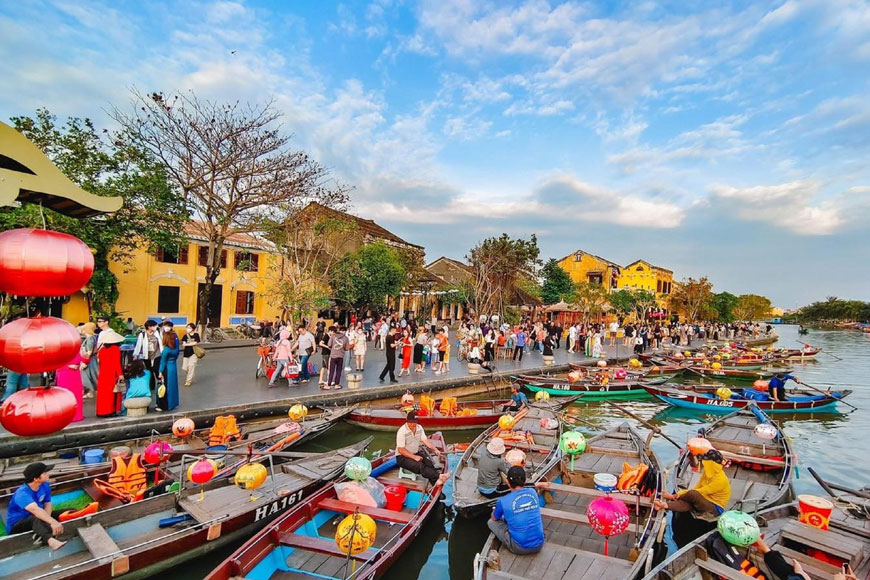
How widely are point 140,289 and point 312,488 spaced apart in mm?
21546

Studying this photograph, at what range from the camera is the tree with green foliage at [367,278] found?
27.3m

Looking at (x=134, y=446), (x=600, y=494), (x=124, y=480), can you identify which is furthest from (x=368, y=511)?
(x=134, y=446)

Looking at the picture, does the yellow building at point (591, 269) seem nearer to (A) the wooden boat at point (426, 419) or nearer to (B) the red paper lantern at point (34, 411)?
(A) the wooden boat at point (426, 419)

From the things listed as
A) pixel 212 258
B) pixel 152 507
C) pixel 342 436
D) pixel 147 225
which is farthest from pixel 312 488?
pixel 212 258

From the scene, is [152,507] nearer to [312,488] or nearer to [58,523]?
[58,523]

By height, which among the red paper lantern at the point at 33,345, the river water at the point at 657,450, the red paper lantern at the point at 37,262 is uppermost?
the red paper lantern at the point at 37,262

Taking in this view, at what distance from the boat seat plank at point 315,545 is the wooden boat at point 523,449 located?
194 cm

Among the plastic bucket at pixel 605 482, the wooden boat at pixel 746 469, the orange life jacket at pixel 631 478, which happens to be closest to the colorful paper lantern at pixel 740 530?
the wooden boat at pixel 746 469

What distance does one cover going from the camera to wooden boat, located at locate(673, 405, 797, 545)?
6.83 metres

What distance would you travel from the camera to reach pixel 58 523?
17.6 feet

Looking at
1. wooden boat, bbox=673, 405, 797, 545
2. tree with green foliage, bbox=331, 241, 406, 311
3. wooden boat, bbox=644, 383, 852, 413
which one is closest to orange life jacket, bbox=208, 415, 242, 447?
wooden boat, bbox=673, 405, 797, 545

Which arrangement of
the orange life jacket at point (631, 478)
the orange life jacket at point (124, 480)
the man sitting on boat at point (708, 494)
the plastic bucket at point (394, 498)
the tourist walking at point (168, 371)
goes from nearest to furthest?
the man sitting on boat at point (708, 494), the orange life jacket at point (124, 480), the plastic bucket at point (394, 498), the orange life jacket at point (631, 478), the tourist walking at point (168, 371)

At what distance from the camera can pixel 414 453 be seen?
7.99m

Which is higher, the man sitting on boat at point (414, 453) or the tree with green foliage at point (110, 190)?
the tree with green foliage at point (110, 190)
